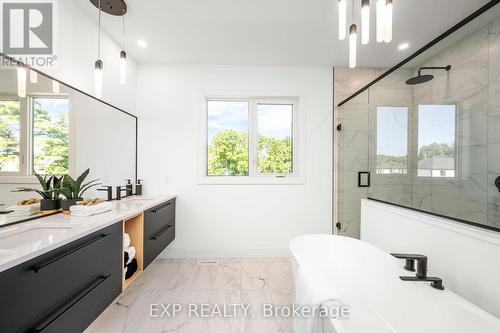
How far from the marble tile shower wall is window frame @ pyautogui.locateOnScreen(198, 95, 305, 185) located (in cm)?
79

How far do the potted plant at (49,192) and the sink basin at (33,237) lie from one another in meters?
0.30

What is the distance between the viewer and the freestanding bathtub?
988 millimetres

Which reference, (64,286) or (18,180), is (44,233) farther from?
(18,180)

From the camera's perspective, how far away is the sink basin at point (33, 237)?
3.05 feet

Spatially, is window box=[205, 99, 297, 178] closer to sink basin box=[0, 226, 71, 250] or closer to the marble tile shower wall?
the marble tile shower wall

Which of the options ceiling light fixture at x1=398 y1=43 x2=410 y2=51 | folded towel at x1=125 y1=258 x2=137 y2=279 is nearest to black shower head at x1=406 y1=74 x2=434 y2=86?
ceiling light fixture at x1=398 y1=43 x2=410 y2=51

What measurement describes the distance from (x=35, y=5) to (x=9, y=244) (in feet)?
5.31

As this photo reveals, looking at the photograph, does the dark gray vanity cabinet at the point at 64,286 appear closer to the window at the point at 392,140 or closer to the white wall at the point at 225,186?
the white wall at the point at 225,186

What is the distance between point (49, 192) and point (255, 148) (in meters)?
2.02

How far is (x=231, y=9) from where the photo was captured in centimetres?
170

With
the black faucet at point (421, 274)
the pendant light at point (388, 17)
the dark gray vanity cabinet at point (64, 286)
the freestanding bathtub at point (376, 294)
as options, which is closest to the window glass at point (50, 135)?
the dark gray vanity cabinet at point (64, 286)

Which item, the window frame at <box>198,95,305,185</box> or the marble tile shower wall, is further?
the window frame at <box>198,95,305,185</box>

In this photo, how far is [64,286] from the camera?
0.98 meters

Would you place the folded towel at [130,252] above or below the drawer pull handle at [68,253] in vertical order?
below
